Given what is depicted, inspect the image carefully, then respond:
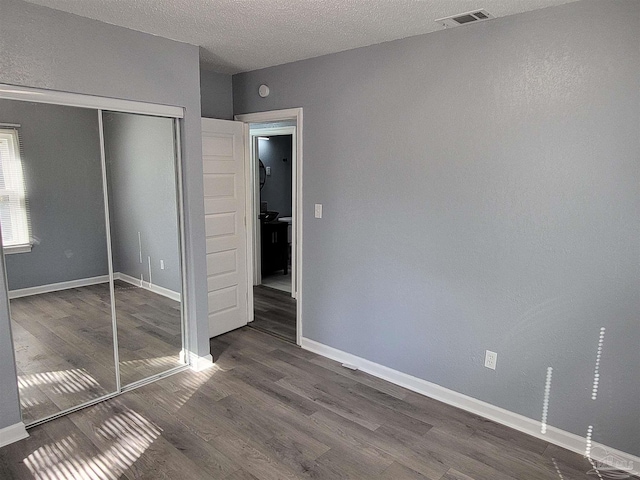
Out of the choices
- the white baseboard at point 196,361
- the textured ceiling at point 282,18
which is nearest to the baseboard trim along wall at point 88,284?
the white baseboard at point 196,361

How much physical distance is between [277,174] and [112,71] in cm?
508

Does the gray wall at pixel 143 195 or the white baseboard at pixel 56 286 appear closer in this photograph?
the white baseboard at pixel 56 286

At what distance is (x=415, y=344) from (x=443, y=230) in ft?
2.92

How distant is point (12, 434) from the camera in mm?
2492

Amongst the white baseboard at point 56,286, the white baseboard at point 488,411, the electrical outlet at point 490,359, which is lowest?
the white baseboard at point 488,411

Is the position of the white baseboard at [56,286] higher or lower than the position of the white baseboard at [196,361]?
higher

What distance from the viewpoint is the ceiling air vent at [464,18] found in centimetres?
240

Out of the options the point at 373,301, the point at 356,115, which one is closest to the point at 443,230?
the point at 373,301

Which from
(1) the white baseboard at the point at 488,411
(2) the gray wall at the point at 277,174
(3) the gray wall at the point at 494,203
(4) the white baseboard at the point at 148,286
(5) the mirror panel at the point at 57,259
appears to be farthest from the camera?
(2) the gray wall at the point at 277,174

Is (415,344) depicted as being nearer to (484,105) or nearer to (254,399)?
(254,399)

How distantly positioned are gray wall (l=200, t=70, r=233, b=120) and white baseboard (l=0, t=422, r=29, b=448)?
110 inches

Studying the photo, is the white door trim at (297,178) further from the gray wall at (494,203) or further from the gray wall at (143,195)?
the gray wall at (143,195)

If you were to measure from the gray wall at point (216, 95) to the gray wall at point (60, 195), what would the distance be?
1.37 meters

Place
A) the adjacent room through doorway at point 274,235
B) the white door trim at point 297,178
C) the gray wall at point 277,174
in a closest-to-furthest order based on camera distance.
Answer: the white door trim at point 297,178 < the adjacent room through doorway at point 274,235 < the gray wall at point 277,174
